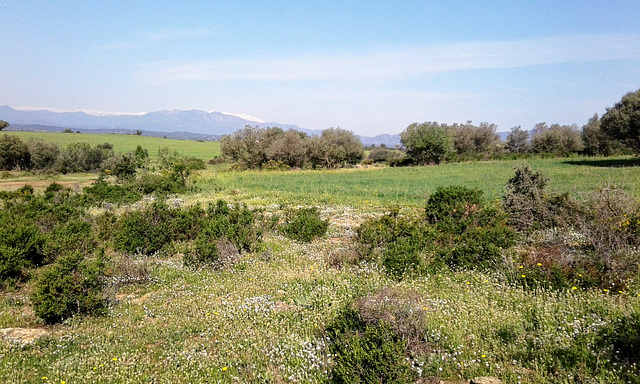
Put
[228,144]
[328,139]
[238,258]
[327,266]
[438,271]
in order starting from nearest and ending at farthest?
1. [438,271]
2. [327,266]
3. [238,258]
4. [228,144]
5. [328,139]

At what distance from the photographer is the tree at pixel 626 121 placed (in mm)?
33281

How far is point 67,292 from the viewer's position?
652cm

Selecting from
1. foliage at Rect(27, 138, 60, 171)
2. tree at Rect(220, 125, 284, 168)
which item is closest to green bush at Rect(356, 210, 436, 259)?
tree at Rect(220, 125, 284, 168)

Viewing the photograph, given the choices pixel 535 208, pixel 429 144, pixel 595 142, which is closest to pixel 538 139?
pixel 595 142

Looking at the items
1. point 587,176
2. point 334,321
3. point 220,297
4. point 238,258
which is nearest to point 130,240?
point 238,258

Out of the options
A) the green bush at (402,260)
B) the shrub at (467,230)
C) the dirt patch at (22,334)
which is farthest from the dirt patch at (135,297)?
the shrub at (467,230)

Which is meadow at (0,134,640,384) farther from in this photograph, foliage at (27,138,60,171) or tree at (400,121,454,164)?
tree at (400,121,454,164)

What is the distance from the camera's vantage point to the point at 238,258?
952 cm

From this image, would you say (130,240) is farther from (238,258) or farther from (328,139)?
(328,139)

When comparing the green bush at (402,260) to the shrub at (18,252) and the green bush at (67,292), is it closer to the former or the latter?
the green bush at (67,292)

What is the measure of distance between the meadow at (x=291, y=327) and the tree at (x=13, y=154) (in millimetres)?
48821

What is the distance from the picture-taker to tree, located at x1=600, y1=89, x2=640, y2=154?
33.3m

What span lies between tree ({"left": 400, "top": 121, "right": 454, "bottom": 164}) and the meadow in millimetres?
49239

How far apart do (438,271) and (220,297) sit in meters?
4.47
